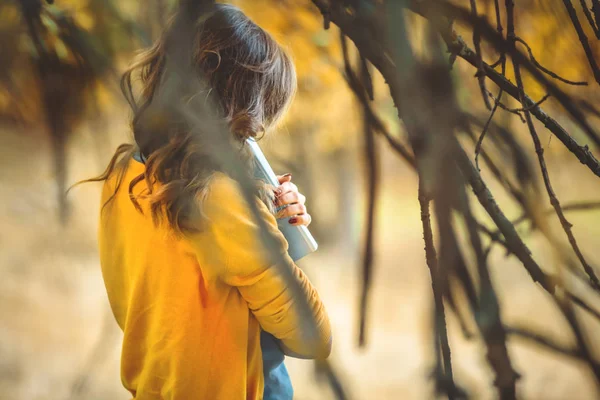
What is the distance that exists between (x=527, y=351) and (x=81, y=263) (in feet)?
2.71

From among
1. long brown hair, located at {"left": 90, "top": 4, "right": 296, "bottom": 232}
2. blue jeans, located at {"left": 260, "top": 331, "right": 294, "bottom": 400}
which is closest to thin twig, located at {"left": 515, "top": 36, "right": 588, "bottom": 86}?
long brown hair, located at {"left": 90, "top": 4, "right": 296, "bottom": 232}

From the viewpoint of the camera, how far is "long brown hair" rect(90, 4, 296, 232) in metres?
0.75

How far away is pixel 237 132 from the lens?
799 mm

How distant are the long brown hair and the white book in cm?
4

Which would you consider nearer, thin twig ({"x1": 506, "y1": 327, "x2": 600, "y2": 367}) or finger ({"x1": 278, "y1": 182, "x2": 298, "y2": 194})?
finger ({"x1": 278, "y1": 182, "x2": 298, "y2": 194})

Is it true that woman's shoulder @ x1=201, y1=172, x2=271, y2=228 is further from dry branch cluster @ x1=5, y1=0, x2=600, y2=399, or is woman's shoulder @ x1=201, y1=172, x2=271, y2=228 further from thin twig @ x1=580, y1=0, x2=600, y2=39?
thin twig @ x1=580, y1=0, x2=600, y2=39

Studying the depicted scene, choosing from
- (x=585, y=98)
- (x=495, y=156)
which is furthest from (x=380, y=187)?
(x=585, y=98)

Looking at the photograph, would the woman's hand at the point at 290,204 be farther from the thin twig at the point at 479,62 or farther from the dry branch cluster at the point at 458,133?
the thin twig at the point at 479,62

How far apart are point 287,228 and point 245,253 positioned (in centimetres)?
11

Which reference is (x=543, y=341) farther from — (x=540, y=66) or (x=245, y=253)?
(x=245, y=253)

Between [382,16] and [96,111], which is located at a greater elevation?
[382,16]

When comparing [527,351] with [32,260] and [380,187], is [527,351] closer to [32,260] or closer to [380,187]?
[380,187]

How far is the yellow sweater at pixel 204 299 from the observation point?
0.75 metres

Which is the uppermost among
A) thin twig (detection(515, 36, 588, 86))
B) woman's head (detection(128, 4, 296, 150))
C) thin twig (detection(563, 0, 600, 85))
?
thin twig (detection(563, 0, 600, 85))
